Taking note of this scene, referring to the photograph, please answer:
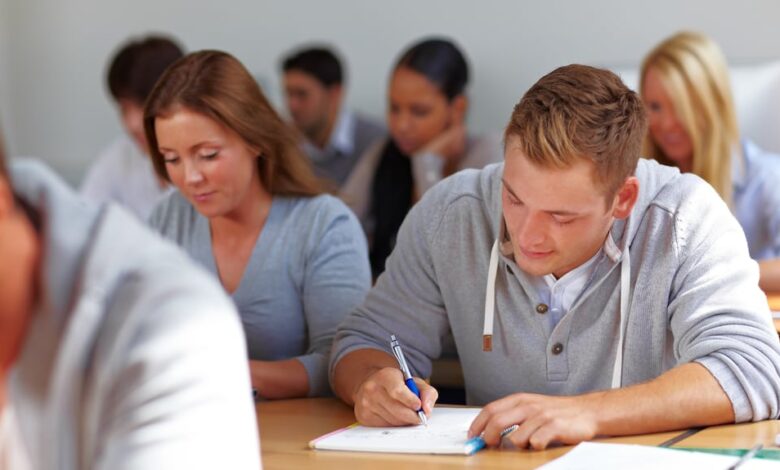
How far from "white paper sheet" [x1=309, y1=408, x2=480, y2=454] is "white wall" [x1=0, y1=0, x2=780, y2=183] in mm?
Answer: 1924

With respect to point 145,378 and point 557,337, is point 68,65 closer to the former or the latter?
point 557,337

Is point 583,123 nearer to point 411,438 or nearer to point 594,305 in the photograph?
point 594,305

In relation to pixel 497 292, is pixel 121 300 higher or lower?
higher

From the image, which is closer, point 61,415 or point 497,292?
point 61,415

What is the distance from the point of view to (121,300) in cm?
95

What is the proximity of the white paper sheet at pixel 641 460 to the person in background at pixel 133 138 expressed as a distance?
2306 millimetres

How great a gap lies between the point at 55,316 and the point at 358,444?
777 millimetres

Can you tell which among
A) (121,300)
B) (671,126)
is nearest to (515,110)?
(121,300)

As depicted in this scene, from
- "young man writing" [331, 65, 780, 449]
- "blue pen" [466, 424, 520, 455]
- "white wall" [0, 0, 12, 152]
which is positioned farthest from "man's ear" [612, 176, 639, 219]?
"white wall" [0, 0, 12, 152]

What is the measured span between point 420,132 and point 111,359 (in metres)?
3.29

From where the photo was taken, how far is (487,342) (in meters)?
2.00

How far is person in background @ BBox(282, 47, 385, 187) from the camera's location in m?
4.70

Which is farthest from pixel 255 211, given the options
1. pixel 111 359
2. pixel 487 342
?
pixel 111 359

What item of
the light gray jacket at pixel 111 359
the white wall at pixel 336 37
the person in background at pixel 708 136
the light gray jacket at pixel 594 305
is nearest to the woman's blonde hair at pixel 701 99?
the person in background at pixel 708 136
